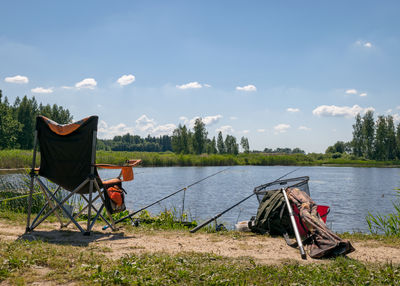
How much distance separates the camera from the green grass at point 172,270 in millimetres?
3564

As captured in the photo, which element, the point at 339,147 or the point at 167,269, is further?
the point at 339,147

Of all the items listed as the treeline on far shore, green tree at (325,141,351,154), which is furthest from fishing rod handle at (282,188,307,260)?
green tree at (325,141,351,154)

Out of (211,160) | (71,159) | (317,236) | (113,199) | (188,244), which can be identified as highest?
(71,159)

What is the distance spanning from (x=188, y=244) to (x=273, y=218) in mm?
1767

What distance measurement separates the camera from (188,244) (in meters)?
5.50

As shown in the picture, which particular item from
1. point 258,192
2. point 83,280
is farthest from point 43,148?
point 258,192

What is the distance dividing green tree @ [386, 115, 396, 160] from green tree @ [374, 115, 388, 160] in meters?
0.72

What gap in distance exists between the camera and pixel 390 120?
240 ft

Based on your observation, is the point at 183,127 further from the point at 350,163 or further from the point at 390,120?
the point at 390,120

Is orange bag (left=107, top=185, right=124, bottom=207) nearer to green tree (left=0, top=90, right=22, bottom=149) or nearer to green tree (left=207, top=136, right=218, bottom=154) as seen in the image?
green tree (left=0, top=90, right=22, bottom=149)

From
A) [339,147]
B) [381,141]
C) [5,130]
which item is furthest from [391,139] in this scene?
[5,130]

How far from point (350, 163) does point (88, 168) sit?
2464 inches

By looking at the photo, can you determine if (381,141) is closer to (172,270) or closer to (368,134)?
(368,134)

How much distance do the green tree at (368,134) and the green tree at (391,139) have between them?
116 inches
